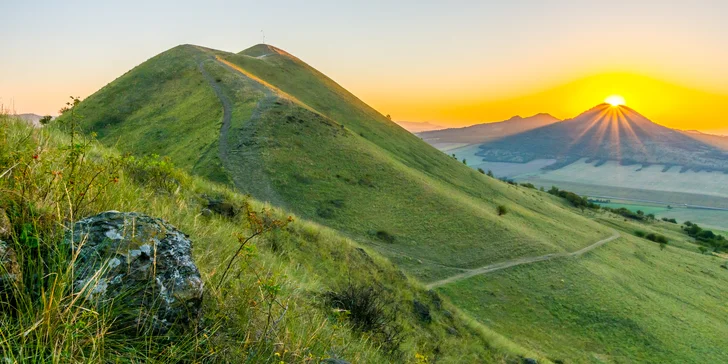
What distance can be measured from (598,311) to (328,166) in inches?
1073

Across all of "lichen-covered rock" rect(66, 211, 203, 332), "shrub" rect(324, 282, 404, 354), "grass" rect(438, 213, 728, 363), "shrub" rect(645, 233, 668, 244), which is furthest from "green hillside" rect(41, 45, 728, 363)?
"shrub" rect(645, 233, 668, 244)

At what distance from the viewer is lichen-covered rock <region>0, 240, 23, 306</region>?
308cm

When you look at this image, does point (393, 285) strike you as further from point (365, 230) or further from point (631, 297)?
point (631, 297)

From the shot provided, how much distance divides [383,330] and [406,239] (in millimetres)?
25887

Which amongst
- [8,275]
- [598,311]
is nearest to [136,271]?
[8,275]

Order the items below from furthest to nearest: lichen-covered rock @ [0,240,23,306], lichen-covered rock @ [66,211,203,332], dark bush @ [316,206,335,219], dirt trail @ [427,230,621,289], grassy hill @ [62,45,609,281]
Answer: grassy hill @ [62,45,609,281] → dark bush @ [316,206,335,219] → dirt trail @ [427,230,621,289] → lichen-covered rock @ [66,211,203,332] → lichen-covered rock @ [0,240,23,306]

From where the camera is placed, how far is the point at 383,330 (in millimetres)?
8016

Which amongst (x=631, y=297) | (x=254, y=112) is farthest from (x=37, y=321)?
(x=254, y=112)

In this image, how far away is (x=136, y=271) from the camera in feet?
12.1

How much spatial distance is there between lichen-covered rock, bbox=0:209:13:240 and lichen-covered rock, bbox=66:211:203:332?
448 mm

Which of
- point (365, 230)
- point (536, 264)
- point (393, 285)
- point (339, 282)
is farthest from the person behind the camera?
point (536, 264)

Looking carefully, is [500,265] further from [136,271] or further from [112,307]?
[112,307]

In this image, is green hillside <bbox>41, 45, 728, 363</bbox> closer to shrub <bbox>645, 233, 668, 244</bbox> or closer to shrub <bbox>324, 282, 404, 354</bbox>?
shrub <bbox>324, 282, 404, 354</bbox>

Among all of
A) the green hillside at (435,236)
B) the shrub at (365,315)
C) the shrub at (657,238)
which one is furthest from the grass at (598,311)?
the shrub at (657,238)
